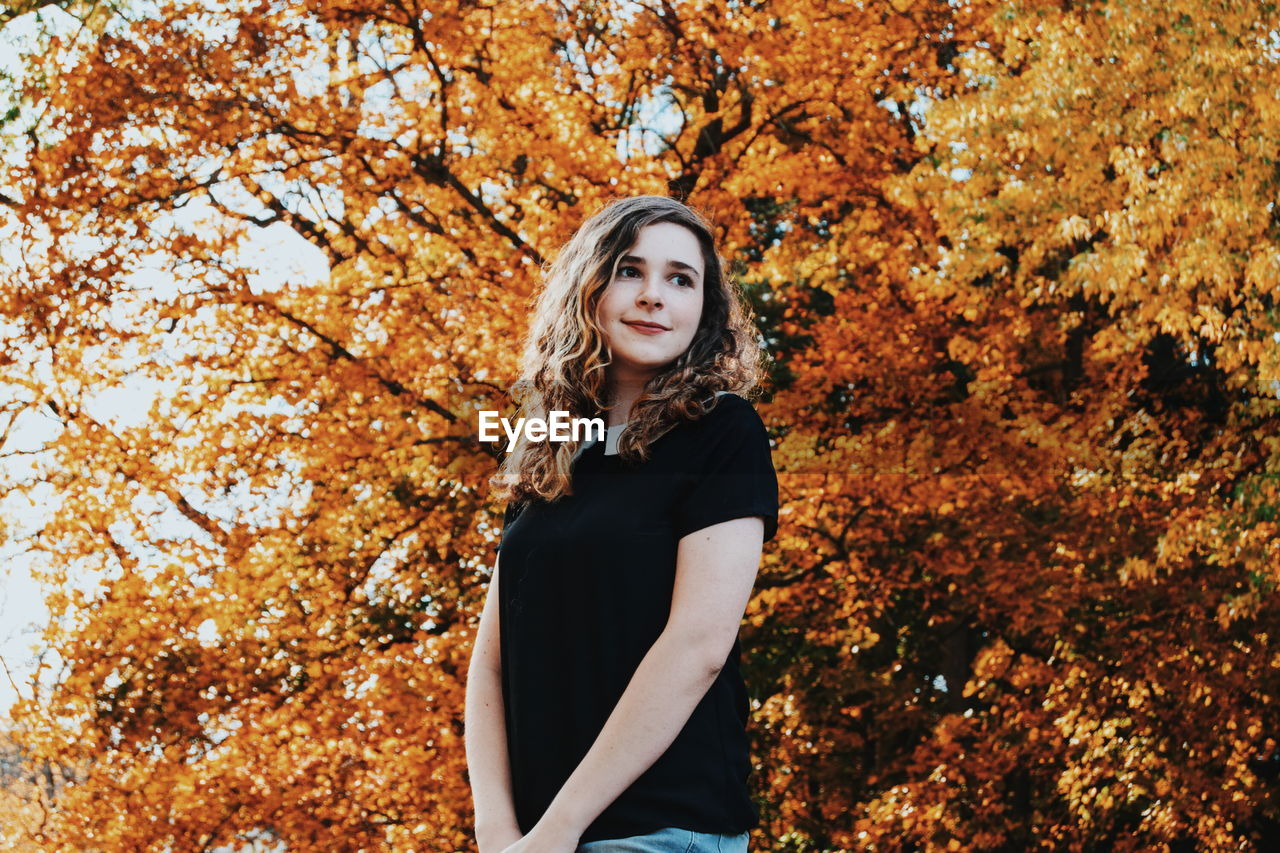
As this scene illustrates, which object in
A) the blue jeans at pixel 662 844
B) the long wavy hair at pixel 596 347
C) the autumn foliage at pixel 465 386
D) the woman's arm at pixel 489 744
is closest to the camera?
the blue jeans at pixel 662 844

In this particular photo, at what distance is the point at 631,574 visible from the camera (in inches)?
67.3

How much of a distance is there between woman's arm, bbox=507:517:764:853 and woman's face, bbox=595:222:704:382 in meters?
0.38

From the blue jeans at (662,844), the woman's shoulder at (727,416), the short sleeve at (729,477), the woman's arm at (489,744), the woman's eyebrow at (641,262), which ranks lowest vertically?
the blue jeans at (662,844)

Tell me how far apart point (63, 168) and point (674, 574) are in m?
8.43

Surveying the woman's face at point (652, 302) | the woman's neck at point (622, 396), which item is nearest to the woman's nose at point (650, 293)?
the woman's face at point (652, 302)

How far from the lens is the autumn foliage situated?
335 inches

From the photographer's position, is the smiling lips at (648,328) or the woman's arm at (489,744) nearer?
the woman's arm at (489,744)

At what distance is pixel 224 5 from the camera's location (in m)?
9.03

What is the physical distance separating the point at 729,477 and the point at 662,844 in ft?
1.59

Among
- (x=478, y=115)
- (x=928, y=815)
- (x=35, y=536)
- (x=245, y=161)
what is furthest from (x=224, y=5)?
(x=928, y=815)

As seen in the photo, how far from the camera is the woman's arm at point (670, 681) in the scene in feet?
5.30

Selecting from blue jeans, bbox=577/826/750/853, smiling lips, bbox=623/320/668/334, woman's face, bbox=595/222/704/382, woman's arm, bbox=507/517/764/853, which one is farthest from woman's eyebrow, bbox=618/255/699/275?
blue jeans, bbox=577/826/750/853

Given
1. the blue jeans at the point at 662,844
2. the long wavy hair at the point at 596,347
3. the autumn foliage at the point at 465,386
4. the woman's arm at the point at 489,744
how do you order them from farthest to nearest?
the autumn foliage at the point at 465,386 < the long wavy hair at the point at 596,347 < the woman's arm at the point at 489,744 < the blue jeans at the point at 662,844

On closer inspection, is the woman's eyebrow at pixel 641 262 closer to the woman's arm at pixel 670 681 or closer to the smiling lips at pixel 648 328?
the smiling lips at pixel 648 328
